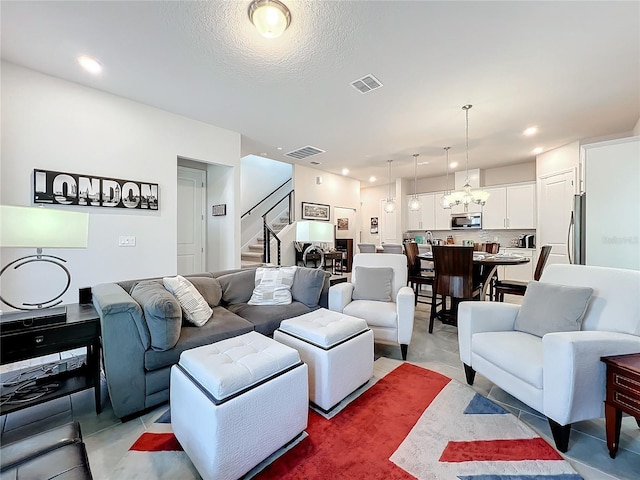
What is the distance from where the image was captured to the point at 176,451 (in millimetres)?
1481

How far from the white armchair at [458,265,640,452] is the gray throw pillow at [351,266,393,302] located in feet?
3.02

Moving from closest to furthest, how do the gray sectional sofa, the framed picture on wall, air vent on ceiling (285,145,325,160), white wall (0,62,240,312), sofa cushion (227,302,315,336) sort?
the gray sectional sofa
sofa cushion (227,302,315,336)
white wall (0,62,240,312)
air vent on ceiling (285,145,325,160)
the framed picture on wall

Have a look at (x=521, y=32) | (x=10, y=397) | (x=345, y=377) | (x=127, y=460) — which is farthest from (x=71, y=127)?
(x=521, y=32)

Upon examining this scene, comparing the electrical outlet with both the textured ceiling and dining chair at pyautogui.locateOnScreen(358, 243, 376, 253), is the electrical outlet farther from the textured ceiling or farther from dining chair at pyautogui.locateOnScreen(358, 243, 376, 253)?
dining chair at pyautogui.locateOnScreen(358, 243, 376, 253)

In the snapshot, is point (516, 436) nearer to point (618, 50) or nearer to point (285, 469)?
point (285, 469)

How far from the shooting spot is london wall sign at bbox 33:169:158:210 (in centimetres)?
292

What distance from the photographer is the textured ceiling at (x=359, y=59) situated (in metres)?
2.11

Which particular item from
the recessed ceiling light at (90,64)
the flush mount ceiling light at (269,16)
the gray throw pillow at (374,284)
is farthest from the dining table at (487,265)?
the recessed ceiling light at (90,64)

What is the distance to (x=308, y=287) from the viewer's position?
291 centimetres

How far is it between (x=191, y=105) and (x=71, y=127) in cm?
136

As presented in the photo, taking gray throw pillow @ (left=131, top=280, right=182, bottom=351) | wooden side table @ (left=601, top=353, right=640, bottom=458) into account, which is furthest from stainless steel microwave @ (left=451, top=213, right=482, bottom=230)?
gray throw pillow @ (left=131, top=280, right=182, bottom=351)

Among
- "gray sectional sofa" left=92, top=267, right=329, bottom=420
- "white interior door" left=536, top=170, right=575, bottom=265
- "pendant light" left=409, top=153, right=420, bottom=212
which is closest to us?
"gray sectional sofa" left=92, top=267, right=329, bottom=420

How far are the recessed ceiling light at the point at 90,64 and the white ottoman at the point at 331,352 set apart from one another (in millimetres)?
3253

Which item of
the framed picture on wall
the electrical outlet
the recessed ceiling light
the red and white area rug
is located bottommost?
the red and white area rug
